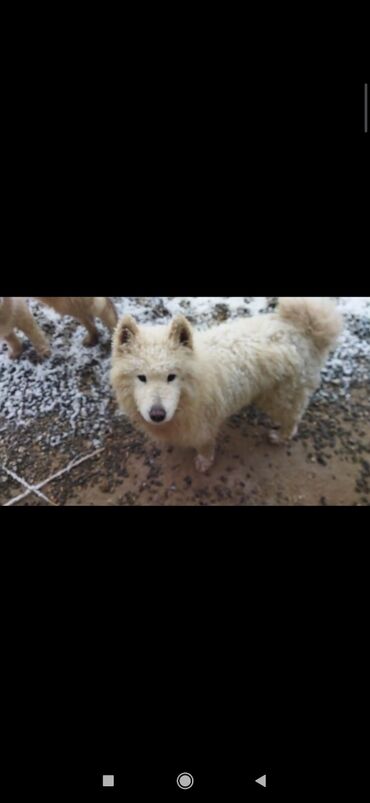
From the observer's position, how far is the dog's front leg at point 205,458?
10.8ft

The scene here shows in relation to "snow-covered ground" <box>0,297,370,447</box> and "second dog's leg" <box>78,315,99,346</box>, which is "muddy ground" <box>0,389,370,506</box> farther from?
"second dog's leg" <box>78,315,99,346</box>

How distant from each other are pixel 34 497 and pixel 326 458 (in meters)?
2.58

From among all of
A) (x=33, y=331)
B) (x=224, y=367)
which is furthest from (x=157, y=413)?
(x=33, y=331)

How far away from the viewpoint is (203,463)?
3.33 meters

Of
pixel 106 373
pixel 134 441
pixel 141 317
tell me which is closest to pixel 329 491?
pixel 134 441

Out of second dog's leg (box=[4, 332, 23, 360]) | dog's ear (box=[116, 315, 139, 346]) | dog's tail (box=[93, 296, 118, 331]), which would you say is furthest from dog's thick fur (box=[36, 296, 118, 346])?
dog's ear (box=[116, 315, 139, 346])

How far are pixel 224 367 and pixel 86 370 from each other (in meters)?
1.87

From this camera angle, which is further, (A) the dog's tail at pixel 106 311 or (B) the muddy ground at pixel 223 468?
(A) the dog's tail at pixel 106 311

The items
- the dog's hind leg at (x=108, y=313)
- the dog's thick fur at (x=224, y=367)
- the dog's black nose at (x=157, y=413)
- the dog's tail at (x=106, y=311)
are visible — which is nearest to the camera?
the dog's black nose at (x=157, y=413)

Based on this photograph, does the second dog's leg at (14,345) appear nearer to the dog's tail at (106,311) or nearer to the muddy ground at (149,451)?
the muddy ground at (149,451)

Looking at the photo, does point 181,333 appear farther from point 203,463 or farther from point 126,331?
point 203,463

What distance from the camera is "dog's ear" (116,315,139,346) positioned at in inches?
90.3

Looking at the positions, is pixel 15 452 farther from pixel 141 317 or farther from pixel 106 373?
pixel 141 317

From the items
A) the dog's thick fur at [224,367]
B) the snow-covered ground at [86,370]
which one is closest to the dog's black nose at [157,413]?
the dog's thick fur at [224,367]
